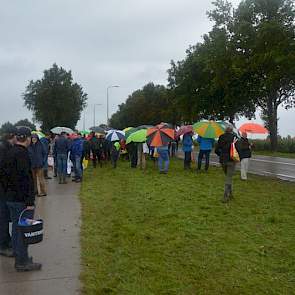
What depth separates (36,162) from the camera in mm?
13008

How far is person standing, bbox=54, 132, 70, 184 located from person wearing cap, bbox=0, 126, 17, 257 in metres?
8.77

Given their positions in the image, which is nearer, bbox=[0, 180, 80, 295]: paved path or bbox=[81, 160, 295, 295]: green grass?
bbox=[0, 180, 80, 295]: paved path

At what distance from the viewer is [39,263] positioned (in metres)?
6.79

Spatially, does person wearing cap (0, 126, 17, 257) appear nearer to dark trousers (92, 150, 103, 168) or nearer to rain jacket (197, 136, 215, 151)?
rain jacket (197, 136, 215, 151)

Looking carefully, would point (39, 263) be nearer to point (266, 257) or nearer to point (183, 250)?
point (183, 250)

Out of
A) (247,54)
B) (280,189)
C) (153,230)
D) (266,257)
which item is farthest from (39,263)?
(247,54)

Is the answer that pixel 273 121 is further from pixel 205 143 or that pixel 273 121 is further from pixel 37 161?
pixel 37 161

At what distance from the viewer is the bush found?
46.1 metres

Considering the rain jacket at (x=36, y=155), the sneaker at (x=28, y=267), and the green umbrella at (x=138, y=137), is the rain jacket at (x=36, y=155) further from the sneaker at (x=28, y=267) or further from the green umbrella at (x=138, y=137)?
the green umbrella at (x=138, y=137)

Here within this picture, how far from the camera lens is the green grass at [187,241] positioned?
5953 mm

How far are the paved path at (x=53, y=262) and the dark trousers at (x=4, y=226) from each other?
0.30 meters

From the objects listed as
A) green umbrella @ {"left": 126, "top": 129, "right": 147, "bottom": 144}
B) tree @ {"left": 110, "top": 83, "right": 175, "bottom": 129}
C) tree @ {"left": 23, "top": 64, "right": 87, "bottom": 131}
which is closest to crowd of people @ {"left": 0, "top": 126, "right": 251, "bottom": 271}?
green umbrella @ {"left": 126, "top": 129, "right": 147, "bottom": 144}

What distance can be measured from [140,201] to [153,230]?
10.5ft

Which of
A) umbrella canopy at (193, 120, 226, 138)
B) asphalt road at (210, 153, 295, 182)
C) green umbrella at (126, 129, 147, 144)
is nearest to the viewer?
umbrella canopy at (193, 120, 226, 138)
